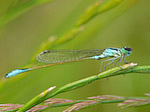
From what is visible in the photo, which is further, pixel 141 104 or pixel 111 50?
pixel 111 50

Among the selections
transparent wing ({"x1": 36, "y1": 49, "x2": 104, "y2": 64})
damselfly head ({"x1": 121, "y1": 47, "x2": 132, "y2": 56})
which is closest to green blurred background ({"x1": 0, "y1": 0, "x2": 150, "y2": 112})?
transparent wing ({"x1": 36, "y1": 49, "x2": 104, "y2": 64})

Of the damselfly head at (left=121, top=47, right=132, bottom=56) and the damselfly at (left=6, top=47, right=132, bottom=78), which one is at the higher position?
the damselfly at (left=6, top=47, right=132, bottom=78)

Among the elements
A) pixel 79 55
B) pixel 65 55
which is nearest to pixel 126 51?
pixel 79 55

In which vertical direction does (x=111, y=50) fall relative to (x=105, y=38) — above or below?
below

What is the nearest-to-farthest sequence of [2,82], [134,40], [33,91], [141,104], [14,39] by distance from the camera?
[141,104]
[2,82]
[33,91]
[134,40]
[14,39]

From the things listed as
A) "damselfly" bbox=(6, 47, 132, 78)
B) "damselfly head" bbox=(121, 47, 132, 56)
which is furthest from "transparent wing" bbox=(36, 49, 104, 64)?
"damselfly head" bbox=(121, 47, 132, 56)

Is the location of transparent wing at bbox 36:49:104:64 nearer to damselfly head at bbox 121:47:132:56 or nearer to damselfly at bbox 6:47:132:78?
damselfly at bbox 6:47:132:78

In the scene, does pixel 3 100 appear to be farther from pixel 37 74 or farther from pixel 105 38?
pixel 105 38

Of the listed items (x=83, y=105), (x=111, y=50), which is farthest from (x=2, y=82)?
(x=111, y=50)

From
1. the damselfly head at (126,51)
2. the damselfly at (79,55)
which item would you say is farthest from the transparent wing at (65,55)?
the damselfly head at (126,51)
